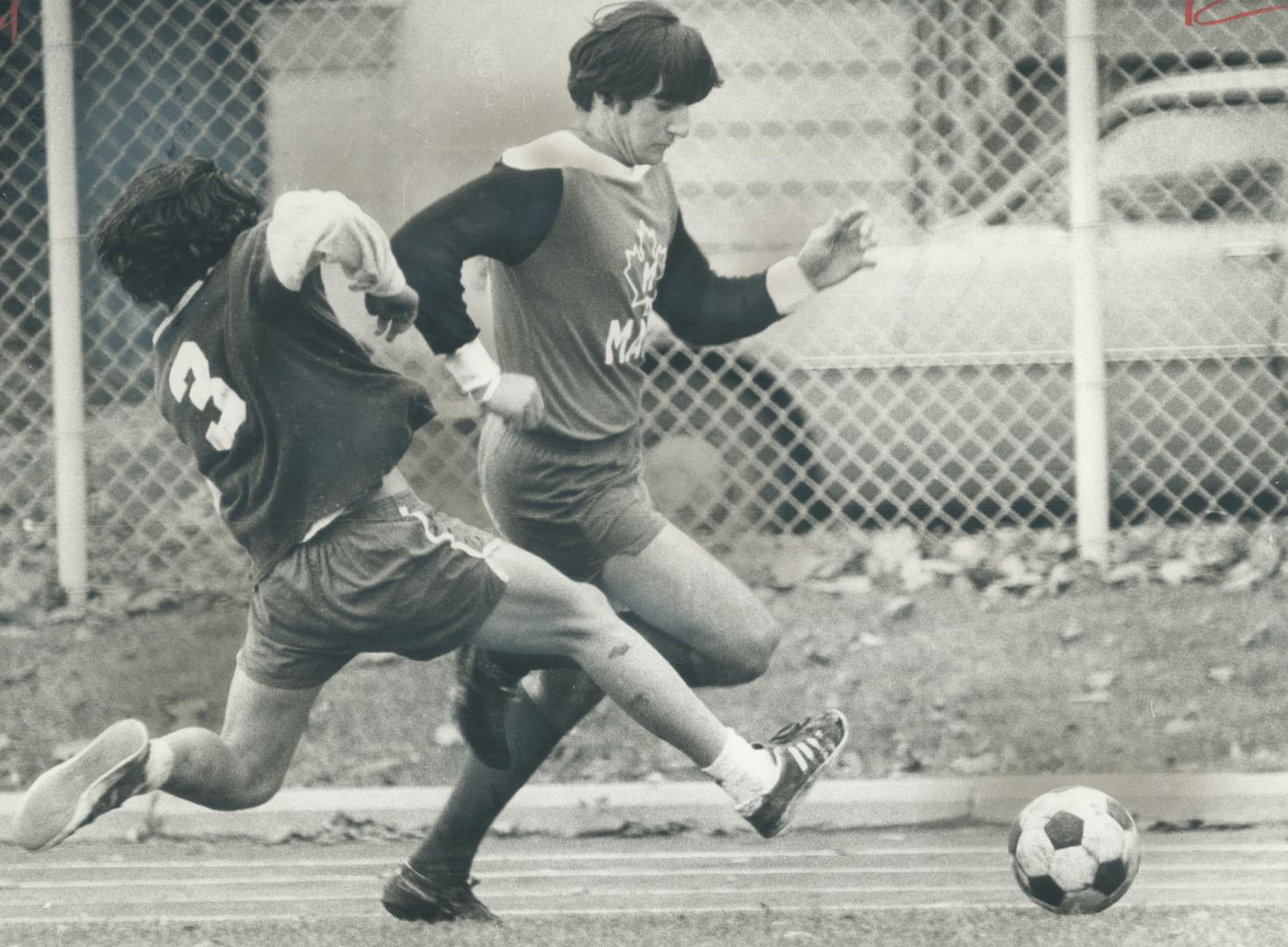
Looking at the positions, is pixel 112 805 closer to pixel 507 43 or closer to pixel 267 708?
pixel 267 708

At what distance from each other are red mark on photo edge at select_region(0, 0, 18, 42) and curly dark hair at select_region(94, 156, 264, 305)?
1.00 metres

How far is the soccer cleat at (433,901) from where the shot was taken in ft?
12.8

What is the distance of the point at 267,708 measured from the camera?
11.9 ft

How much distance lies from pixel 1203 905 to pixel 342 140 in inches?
86.4

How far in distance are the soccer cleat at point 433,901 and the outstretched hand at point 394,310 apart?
1135 mm

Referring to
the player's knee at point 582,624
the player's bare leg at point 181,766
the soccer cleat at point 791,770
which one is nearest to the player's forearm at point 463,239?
the player's knee at point 582,624

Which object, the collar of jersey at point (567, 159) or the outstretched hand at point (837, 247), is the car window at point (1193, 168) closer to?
the outstretched hand at point (837, 247)

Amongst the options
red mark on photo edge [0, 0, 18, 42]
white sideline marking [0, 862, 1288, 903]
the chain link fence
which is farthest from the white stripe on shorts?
red mark on photo edge [0, 0, 18, 42]

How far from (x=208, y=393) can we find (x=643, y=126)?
898mm

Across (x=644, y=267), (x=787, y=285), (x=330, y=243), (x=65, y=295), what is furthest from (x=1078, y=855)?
(x=65, y=295)

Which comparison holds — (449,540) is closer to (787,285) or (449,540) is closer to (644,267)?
(644,267)

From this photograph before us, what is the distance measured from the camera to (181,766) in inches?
139

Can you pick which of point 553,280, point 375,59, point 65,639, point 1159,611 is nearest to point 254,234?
point 553,280

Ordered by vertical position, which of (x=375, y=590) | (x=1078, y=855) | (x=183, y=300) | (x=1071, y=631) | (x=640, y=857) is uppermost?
(x=183, y=300)
